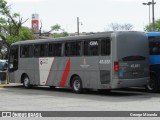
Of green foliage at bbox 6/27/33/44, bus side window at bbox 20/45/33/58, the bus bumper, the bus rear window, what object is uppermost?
green foliage at bbox 6/27/33/44

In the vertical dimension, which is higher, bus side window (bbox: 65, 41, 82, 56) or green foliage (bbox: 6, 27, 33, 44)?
green foliage (bbox: 6, 27, 33, 44)

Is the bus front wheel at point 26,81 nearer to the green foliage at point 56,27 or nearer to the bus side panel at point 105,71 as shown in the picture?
the bus side panel at point 105,71

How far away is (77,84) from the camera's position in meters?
22.1

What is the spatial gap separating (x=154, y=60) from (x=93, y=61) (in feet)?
9.88

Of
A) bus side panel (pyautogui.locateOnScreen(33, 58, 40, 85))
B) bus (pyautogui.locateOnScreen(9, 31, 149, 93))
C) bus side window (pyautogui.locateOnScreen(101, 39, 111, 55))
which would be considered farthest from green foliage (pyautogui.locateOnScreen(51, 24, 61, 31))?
bus side window (pyautogui.locateOnScreen(101, 39, 111, 55))

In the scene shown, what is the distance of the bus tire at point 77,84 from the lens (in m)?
21.8

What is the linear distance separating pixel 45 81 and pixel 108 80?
565 cm

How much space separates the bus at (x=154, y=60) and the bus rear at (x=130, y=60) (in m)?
0.62

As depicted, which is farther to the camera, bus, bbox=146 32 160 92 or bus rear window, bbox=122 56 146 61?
bus, bbox=146 32 160 92

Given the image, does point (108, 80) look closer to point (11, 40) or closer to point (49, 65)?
point (49, 65)

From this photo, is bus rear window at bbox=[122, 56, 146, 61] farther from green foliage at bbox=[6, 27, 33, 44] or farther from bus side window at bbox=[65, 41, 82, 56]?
green foliage at bbox=[6, 27, 33, 44]

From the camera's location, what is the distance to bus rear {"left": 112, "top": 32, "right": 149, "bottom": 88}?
776 inches

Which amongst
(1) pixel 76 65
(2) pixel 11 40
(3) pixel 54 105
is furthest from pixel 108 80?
(2) pixel 11 40

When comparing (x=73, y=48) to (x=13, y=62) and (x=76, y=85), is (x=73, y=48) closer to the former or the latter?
(x=76, y=85)
